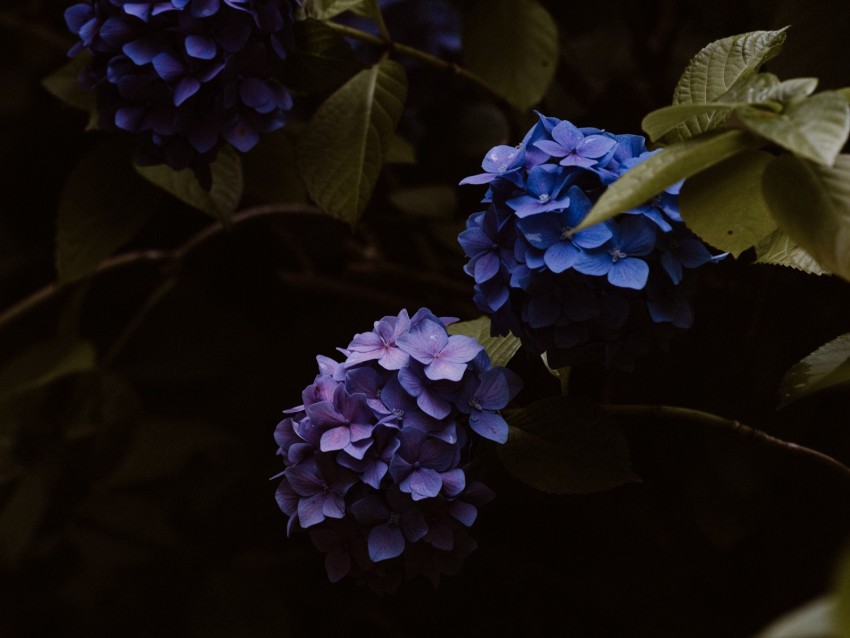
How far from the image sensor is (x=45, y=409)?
1.18m

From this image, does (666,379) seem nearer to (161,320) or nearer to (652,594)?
(652,594)

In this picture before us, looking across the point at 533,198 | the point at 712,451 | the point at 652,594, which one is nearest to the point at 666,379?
the point at 712,451

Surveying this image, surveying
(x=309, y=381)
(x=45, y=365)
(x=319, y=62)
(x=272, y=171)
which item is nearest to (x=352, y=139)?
(x=319, y=62)

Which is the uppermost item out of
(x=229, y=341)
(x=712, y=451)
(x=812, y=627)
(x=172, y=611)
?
(x=812, y=627)

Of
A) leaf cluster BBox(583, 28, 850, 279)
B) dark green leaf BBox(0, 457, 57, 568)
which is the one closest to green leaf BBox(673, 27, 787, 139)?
leaf cluster BBox(583, 28, 850, 279)

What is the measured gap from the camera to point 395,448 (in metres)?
0.53

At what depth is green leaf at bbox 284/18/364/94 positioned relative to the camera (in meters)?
0.78

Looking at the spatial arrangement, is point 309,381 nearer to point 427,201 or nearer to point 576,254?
point 427,201

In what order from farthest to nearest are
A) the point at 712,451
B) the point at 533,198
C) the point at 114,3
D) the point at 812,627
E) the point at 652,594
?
the point at 652,594 → the point at 712,451 → the point at 114,3 → the point at 533,198 → the point at 812,627

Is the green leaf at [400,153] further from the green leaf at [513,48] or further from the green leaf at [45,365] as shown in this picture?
the green leaf at [45,365]

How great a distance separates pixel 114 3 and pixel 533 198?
0.37 metres

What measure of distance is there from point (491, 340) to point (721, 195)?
195 mm

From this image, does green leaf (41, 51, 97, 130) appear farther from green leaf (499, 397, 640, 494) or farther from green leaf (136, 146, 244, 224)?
green leaf (499, 397, 640, 494)

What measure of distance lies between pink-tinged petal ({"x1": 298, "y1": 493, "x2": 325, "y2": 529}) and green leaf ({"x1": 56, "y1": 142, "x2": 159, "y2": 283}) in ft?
1.34
